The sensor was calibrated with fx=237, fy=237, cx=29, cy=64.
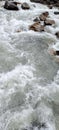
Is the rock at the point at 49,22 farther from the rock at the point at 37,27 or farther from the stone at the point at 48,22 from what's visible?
the rock at the point at 37,27

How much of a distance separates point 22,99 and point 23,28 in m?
4.61

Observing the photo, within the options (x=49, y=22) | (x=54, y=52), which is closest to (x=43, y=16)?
(x=49, y=22)

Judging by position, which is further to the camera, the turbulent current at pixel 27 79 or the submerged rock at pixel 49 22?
the submerged rock at pixel 49 22

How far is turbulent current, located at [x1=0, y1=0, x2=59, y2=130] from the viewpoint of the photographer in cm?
488

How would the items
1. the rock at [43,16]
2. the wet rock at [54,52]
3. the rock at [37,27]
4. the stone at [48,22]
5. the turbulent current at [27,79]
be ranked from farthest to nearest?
the rock at [43,16], the stone at [48,22], the rock at [37,27], the wet rock at [54,52], the turbulent current at [27,79]

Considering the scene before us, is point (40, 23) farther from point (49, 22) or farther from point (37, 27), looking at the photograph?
point (37, 27)

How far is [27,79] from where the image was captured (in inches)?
242

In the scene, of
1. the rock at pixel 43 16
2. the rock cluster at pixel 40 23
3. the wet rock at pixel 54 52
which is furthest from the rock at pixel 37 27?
the wet rock at pixel 54 52

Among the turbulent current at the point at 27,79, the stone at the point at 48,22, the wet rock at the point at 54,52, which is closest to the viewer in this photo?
the turbulent current at the point at 27,79

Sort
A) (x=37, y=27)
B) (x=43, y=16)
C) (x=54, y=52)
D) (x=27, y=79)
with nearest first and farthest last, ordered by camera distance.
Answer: (x=27, y=79) → (x=54, y=52) → (x=37, y=27) → (x=43, y=16)

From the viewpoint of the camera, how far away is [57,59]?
7.35 m

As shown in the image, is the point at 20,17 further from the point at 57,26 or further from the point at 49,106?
the point at 49,106

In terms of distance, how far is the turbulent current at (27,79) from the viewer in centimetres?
488

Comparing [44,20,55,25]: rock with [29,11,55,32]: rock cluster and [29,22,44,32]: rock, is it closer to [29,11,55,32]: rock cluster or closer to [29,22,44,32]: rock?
[29,11,55,32]: rock cluster
